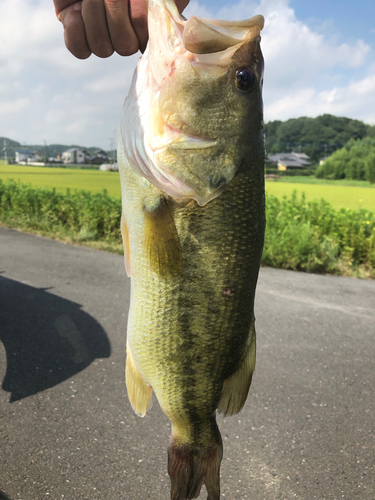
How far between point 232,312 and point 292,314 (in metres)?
5.05

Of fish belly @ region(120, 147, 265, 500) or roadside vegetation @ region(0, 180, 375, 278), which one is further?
roadside vegetation @ region(0, 180, 375, 278)

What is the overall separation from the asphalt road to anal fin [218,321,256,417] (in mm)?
2013

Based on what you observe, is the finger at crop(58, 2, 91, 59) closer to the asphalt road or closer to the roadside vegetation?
the asphalt road

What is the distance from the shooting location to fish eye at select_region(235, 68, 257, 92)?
1228 mm

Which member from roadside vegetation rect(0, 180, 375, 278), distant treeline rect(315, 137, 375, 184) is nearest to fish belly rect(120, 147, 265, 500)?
roadside vegetation rect(0, 180, 375, 278)

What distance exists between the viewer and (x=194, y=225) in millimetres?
1235

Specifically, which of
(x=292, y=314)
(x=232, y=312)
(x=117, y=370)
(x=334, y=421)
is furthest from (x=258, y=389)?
(x=232, y=312)

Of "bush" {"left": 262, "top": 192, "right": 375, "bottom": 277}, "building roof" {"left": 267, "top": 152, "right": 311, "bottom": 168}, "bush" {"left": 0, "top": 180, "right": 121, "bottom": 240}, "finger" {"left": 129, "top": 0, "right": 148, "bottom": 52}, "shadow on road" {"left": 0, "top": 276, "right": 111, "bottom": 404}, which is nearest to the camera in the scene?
"finger" {"left": 129, "top": 0, "right": 148, "bottom": 52}

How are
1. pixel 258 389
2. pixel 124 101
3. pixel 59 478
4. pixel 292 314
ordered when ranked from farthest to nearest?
pixel 292 314 < pixel 258 389 < pixel 59 478 < pixel 124 101

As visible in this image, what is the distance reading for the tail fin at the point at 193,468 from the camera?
141 cm

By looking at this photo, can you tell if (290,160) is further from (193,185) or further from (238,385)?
(193,185)

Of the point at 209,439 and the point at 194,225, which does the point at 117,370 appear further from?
the point at 194,225

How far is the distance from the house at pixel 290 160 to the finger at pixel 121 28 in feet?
84.4

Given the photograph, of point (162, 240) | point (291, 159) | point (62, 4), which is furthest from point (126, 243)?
point (291, 159)
